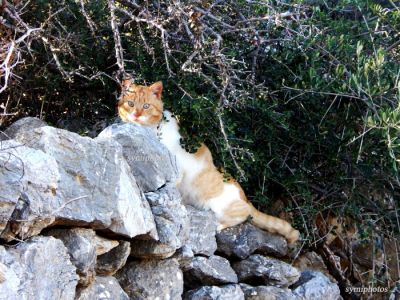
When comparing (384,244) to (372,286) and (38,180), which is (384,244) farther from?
(38,180)

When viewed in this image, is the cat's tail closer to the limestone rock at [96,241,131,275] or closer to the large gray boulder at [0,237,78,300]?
the limestone rock at [96,241,131,275]

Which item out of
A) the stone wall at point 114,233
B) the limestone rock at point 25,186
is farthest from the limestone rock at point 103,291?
the limestone rock at point 25,186

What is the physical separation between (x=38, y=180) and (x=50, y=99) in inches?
102

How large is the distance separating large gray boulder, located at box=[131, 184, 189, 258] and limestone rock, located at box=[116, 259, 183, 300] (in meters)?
0.09

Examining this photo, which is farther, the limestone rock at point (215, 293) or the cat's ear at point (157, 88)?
the cat's ear at point (157, 88)

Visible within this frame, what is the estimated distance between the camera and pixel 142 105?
18.4 ft

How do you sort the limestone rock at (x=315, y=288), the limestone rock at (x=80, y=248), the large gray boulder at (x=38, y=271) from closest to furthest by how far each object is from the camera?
1. the large gray boulder at (x=38, y=271)
2. the limestone rock at (x=80, y=248)
3. the limestone rock at (x=315, y=288)

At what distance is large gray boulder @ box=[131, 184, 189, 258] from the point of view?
433 centimetres

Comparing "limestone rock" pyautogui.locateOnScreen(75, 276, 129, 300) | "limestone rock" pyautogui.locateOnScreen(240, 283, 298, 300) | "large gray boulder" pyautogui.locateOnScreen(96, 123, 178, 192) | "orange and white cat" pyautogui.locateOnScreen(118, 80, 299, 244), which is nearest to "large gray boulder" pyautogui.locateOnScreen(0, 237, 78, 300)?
"limestone rock" pyautogui.locateOnScreen(75, 276, 129, 300)

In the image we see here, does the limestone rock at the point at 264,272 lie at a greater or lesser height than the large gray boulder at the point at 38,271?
lesser

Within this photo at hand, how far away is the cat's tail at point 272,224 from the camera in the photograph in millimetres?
5768

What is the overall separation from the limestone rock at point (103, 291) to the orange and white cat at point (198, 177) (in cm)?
166

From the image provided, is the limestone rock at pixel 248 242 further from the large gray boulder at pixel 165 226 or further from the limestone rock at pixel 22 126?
the limestone rock at pixel 22 126

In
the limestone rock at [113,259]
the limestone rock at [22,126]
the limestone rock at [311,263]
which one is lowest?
the limestone rock at [311,263]
